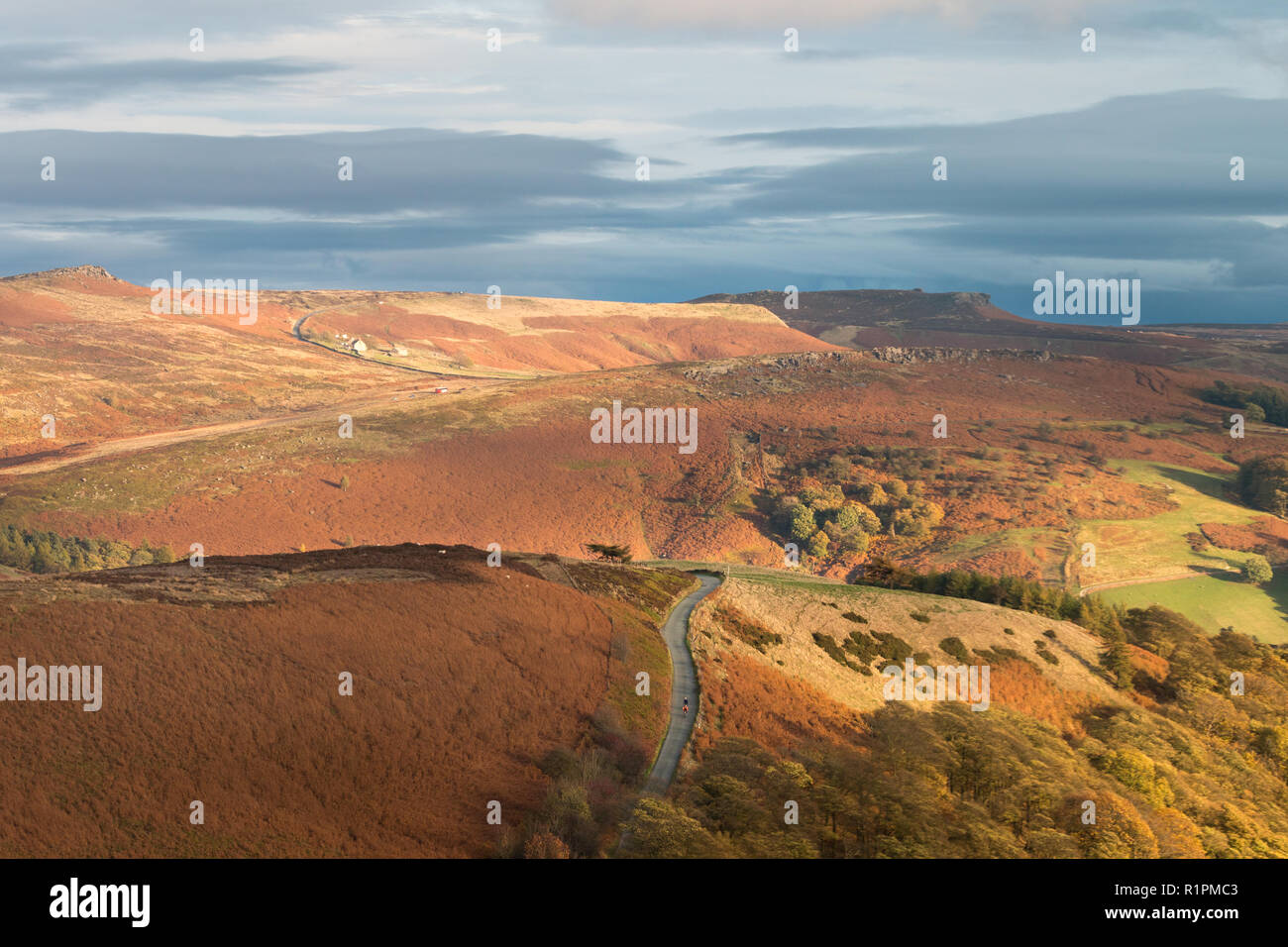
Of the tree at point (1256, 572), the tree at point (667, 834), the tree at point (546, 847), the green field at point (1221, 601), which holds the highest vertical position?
the tree at point (667, 834)

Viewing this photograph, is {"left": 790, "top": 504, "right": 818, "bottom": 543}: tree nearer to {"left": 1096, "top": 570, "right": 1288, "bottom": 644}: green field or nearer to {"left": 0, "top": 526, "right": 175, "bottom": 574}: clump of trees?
{"left": 1096, "top": 570, "right": 1288, "bottom": 644}: green field

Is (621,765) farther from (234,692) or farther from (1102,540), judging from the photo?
(1102,540)

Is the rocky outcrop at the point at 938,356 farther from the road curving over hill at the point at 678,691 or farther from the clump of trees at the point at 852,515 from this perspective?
the road curving over hill at the point at 678,691
